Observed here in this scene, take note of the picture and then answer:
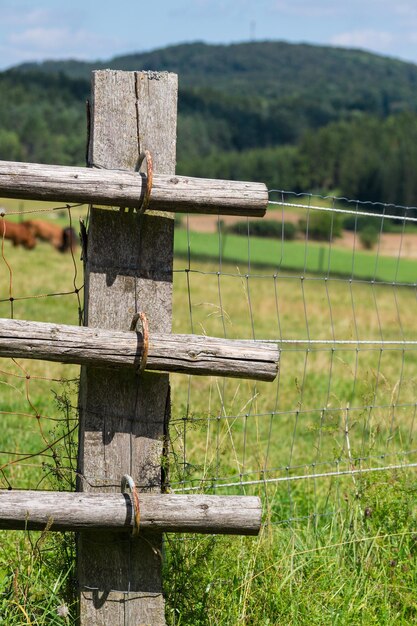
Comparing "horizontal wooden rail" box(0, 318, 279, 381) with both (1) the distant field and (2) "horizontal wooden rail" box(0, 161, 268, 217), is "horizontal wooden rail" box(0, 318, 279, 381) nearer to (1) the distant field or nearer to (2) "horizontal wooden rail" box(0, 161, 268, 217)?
(2) "horizontal wooden rail" box(0, 161, 268, 217)

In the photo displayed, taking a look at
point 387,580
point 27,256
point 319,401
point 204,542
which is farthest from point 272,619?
point 27,256

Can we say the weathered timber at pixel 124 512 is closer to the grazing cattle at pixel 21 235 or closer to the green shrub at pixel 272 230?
the grazing cattle at pixel 21 235

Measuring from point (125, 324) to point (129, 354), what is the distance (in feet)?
0.68

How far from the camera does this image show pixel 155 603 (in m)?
3.31

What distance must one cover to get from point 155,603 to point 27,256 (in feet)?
89.2

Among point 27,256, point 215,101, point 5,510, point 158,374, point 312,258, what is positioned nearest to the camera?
point 5,510

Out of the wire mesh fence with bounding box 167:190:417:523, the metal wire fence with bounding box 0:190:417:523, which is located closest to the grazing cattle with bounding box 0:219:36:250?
the metal wire fence with bounding box 0:190:417:523

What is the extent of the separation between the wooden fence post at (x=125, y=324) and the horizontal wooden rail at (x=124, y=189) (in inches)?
5.3

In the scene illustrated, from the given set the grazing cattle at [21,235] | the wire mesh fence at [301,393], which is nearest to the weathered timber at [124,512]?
the wire mesh fence at [301,393]

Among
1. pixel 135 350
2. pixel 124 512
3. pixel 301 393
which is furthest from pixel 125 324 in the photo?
pixel 301 393

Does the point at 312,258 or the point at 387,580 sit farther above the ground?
the point at 387,580

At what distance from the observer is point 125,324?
10.5 feet

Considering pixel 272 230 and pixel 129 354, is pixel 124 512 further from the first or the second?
pixel 272 230

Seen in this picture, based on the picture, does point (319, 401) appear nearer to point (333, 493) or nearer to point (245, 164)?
point (333, 493)
